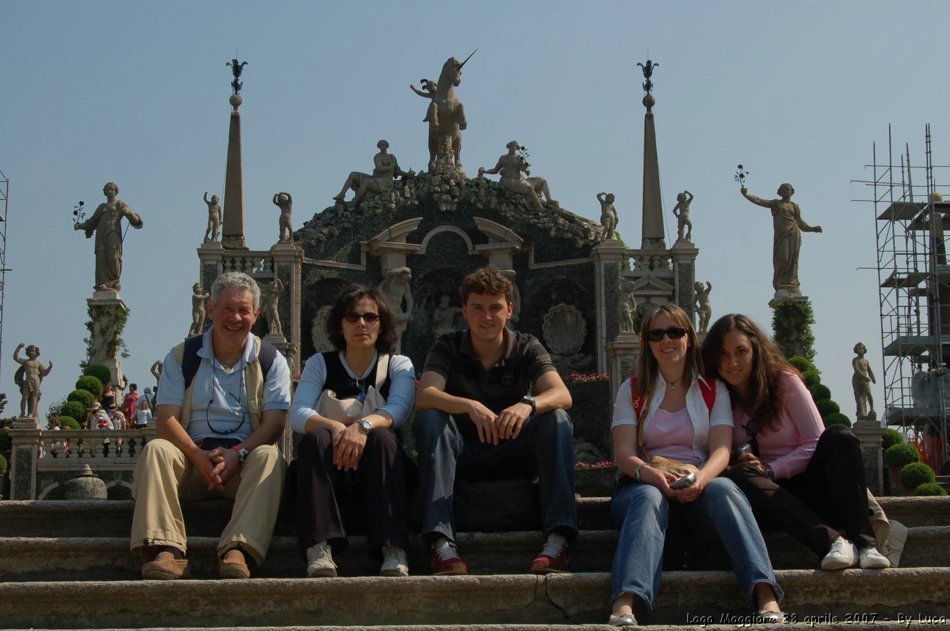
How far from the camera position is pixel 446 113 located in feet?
96.8

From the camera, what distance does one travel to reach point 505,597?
5.71m

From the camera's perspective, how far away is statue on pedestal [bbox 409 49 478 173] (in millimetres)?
29469

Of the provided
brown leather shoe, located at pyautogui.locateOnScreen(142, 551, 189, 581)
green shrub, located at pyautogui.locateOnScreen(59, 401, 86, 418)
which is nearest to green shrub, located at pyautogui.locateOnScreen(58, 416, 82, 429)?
green shrub, located at pyautogui.locateOnScreen(59, 401, 86, 418)

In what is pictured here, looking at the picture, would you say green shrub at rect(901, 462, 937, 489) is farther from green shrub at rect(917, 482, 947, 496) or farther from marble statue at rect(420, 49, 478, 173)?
marble statue at rect(420, 49, 478, 173)

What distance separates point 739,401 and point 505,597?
1.72m

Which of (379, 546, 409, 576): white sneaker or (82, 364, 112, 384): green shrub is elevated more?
(82, 364, 112, 384): green shrub

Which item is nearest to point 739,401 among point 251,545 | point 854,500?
point 854,500

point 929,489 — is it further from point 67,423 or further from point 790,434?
point 790,434

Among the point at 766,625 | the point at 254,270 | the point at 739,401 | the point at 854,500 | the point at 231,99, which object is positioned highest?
the point at 231,99

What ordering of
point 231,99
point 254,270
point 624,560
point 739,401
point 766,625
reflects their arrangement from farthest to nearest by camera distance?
point 231,99 → point 254,270 → point 739,401 → point 624,560 → point 766,625

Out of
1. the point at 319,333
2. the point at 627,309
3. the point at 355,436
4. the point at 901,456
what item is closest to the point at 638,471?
the point at 355,436

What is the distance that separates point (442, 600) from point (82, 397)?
20726mm

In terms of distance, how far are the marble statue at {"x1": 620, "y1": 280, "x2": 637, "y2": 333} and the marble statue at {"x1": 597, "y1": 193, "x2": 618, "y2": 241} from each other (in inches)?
67.0

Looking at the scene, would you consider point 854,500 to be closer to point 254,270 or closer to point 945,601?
point 945,601
